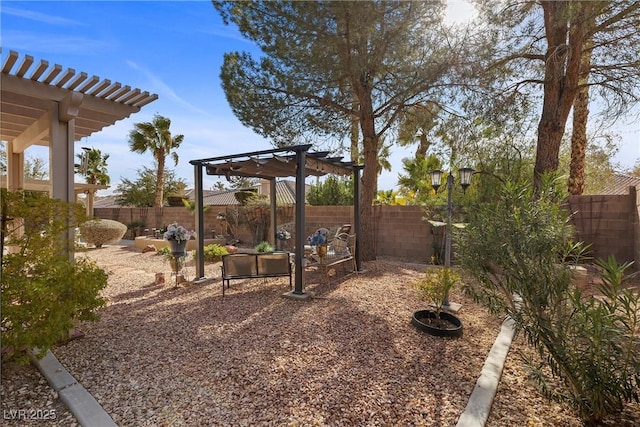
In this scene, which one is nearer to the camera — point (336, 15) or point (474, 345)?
point (474, 345)

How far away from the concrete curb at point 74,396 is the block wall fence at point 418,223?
14.5 feet

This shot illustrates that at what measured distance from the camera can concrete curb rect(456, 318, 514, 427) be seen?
2131 millimetres

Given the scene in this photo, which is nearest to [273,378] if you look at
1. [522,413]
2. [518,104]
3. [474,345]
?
[522,413]

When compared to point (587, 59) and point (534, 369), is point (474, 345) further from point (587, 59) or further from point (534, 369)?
point (587, 59)

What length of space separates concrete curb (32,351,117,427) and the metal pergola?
2.89 m

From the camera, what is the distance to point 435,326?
369 centimetres

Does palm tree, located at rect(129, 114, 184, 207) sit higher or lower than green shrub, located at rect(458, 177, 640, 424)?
higher

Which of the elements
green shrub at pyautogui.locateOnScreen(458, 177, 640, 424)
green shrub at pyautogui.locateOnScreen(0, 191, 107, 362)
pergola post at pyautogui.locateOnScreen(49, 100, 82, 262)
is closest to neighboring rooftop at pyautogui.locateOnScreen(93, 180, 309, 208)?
pergola post at pyautogui.locateOnScreen(49, 100, 82, 262)

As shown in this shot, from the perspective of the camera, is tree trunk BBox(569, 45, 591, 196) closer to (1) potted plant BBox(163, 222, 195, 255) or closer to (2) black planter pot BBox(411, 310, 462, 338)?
(2) black planter pot BBox(411, 310, 462, 338)

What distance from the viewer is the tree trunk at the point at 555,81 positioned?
263 inches

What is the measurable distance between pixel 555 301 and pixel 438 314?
175 centimetres

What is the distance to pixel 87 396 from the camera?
2.36 metres

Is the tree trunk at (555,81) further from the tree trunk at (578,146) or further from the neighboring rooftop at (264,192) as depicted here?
the neighboring rooftop at (264,192)

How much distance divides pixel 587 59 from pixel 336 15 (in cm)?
576
